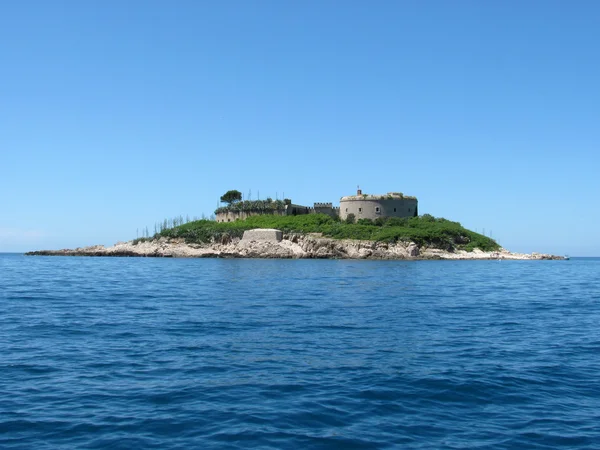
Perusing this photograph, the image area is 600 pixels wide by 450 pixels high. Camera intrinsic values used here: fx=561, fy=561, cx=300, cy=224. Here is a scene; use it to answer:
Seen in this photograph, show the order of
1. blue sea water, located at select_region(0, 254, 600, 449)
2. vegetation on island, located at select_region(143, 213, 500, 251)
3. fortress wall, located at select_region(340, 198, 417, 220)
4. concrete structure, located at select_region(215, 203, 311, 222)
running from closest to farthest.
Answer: blue sea water, located at select_region(0, 254, 600, 449) → vegetation on island, located at select_region(143, 213, 500, 251) → fortress wall, located at select_region(340, 198, 417, 220) → concrete structure, located at select_region(215, 203, 311, 222)

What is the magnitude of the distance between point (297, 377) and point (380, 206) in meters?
80.4

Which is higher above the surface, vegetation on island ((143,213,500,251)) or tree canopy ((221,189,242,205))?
tree canopy ((221,189,242,205))

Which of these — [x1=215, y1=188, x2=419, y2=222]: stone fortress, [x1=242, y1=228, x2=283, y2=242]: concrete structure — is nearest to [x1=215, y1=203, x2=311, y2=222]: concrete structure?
[x1=215, y1=188, x2=419, y2=222]: stone fortress

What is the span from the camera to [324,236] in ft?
268

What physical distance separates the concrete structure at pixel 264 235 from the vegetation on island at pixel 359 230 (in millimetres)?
2424

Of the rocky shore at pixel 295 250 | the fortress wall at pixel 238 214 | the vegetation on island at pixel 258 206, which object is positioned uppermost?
the vegetation on island at pixel 258 206

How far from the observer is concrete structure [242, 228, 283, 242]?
268 ft

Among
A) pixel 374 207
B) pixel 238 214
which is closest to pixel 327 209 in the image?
pixel 374 207

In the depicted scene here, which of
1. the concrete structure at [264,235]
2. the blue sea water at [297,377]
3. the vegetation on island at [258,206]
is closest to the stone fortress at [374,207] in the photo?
the vegetation on island at [258,206]

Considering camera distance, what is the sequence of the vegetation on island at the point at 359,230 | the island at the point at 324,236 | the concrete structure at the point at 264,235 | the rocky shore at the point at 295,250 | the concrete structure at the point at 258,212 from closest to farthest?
the rocky shore at the point at 295,250
the island at the point at 324,236
the vegetation on island at the point at 359,230
the concrete structure at the point at 264,235
the concrete structure at the point at 258,212

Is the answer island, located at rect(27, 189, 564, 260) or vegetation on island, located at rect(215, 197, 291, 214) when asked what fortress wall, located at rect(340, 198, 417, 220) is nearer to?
island, located at rect(27, 189, 564, 260)

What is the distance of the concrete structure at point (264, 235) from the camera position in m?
81.8

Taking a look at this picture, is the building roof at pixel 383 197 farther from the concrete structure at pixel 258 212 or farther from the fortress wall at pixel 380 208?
the concrete structure at pixel 258 212

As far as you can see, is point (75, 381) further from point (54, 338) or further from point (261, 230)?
point (261, 230)
